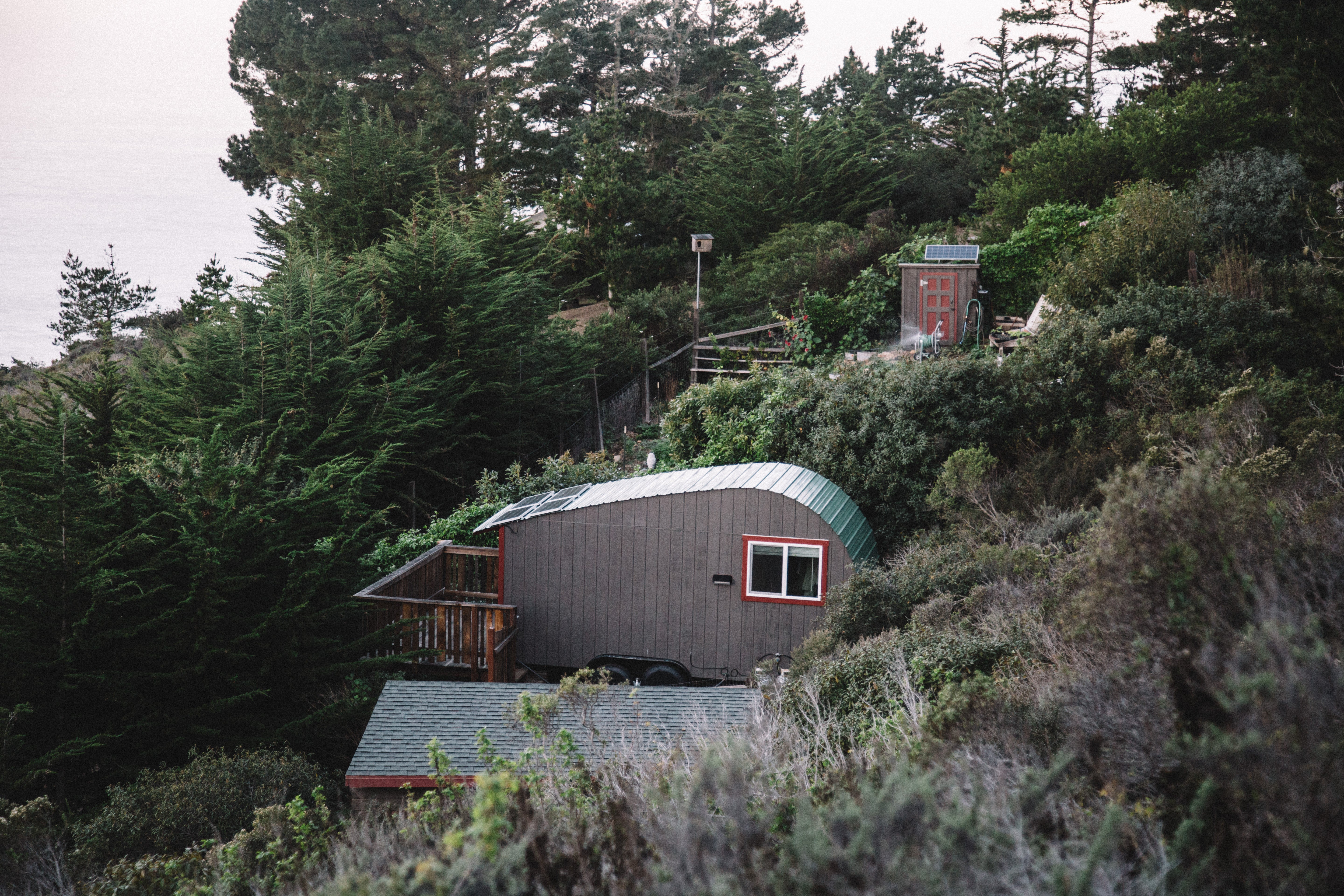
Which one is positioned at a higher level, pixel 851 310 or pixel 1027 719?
pixel 851 310

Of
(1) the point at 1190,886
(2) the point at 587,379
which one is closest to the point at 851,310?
(2) the point at 587,379

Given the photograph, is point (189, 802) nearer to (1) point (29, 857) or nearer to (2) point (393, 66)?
(1) point (29, 857)

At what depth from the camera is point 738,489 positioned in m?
10.2

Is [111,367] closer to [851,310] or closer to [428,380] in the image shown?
[428,380]

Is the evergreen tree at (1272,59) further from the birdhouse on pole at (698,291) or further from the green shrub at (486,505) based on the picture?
the green shrub at (486,505)

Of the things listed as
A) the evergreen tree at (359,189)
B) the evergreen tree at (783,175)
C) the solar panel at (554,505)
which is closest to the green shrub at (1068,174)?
the evergreen tree at (783,175)

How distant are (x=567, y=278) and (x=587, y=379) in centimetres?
1037

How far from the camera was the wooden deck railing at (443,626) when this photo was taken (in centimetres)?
990

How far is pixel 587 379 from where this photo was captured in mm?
20766

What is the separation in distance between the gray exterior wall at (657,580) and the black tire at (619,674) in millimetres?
207

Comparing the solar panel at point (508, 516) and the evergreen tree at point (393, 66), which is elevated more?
the evergreen tree at point (393, 66)

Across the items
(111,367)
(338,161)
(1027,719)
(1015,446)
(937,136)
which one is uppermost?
(937,136)

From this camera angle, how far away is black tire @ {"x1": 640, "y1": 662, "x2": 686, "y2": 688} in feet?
34.1

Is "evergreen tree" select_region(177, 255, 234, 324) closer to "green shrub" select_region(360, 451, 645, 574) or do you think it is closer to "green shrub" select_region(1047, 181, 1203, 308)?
"green shrub" select_region(360, 451, 645, 574)
